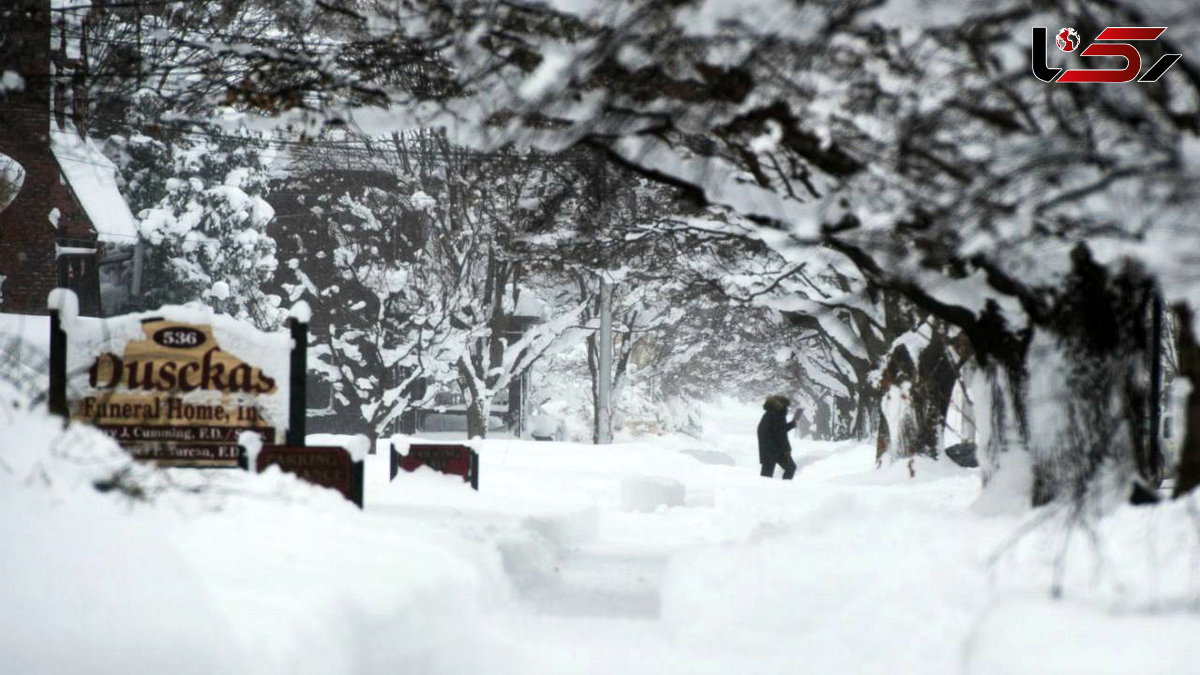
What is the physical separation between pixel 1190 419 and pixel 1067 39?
2.14 metres

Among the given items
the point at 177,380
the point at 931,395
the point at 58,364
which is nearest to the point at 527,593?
the point at 177,380

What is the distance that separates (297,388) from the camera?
1108 centimetres

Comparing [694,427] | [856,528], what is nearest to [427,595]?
[856,528]

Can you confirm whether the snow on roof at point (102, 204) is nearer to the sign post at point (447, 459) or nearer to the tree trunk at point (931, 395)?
the sign post at point (447, 459)

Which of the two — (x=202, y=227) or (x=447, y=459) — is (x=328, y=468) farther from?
(x=202, y=227)

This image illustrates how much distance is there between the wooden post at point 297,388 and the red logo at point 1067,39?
658 cm

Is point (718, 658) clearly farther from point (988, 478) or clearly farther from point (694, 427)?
point (694, 427)

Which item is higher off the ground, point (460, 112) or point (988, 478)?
point (460, 112)

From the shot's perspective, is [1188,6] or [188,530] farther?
[188,530]

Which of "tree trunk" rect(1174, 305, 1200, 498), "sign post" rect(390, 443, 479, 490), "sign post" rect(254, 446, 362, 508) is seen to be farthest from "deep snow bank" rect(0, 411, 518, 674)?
"sign post" rect(390, 443, 479, 490)

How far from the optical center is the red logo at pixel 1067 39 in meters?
6.88

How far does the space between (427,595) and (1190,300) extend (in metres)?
4.41

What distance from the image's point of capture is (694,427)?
77375 millimetres

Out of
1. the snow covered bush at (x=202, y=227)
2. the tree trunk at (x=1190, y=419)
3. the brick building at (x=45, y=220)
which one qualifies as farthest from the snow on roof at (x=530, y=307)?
the tree trunk at (x=1190, y=419)
